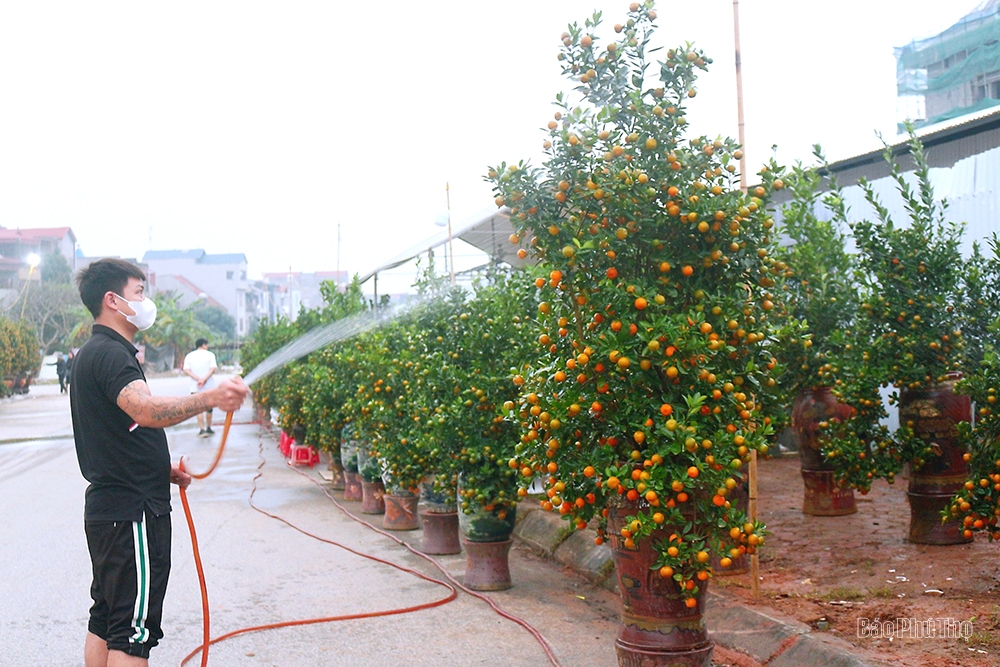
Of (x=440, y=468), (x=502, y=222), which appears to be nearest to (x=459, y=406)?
(x=440, y=468)

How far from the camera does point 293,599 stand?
6613 millimetres

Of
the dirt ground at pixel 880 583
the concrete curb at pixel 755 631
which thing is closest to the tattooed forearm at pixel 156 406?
the concrete curb at pixel 755 631

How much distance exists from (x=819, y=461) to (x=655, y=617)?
4472mm

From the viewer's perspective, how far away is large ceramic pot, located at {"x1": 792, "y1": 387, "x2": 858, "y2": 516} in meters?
8.23

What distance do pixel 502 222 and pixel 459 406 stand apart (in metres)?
7.47

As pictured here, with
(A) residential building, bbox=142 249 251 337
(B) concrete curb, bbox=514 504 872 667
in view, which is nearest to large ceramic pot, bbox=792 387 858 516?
(B) concrete curb, bbox=514 504 872 667

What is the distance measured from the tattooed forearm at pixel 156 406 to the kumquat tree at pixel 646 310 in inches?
62.3

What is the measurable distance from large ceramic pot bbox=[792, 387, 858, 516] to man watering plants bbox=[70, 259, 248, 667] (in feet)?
19.4

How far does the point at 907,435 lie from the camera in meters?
6.71

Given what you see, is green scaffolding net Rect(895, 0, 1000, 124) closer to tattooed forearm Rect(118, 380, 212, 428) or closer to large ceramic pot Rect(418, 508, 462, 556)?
large ceramic pot Rect(418, 508, 462, 556)

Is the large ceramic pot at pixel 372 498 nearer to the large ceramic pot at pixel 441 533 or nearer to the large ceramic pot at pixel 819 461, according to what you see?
the large ceramic pot at pixel 441 533

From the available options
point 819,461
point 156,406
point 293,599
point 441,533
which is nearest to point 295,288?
point 441,533

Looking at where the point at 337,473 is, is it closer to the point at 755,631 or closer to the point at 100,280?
the point at 755,631

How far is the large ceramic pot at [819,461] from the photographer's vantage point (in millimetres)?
8234
